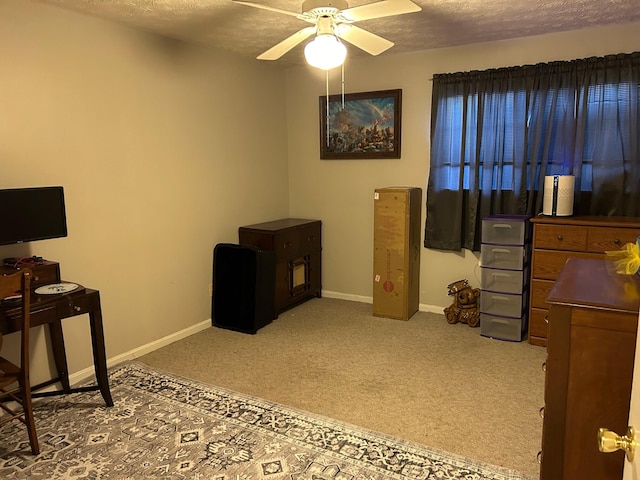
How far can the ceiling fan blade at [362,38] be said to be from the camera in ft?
9.09

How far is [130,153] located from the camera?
3.42 m

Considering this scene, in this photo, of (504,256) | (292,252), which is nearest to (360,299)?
(292,252)

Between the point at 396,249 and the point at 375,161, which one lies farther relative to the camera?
the point at 375,161

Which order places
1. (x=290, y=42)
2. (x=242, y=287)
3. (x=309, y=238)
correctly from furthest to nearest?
(x=309, y=238)
(x=242, y=287)
(x=290, y=42)

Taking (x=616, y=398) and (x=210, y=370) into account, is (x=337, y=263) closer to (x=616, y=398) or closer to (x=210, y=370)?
(x=210, y=370)

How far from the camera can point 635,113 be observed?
3424 millimetres

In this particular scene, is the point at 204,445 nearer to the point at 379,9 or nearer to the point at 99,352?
the point at 99,352

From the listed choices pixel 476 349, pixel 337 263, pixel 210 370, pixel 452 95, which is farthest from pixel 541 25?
pixel 210 370

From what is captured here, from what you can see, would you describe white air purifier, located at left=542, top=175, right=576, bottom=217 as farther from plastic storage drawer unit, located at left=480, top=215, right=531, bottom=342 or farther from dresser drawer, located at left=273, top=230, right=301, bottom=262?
dresser drawer, located at left=273, top=230, right=301, bottom=262

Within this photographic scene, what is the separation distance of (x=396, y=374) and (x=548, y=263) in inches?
55.5

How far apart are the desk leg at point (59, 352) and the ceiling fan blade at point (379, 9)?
2508 millimetres

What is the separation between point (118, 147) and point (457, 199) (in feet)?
9.09

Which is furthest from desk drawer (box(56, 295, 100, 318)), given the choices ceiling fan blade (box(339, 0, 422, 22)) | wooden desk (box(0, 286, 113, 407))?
ceiling fan blade (box(339, 0, 422, 22))

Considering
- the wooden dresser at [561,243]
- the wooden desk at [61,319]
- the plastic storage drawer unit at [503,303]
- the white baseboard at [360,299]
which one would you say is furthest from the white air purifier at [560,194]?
the wooden desk at [61,319]
